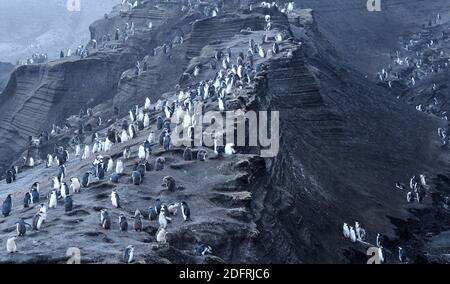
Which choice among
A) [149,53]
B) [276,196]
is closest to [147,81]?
[149,53]

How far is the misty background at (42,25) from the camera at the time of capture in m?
129

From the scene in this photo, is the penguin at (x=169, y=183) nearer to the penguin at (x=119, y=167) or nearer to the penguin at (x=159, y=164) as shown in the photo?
the penguin at (x=159, y=164)

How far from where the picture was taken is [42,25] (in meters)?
140

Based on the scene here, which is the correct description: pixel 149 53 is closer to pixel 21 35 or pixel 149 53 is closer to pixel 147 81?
pixel 147 81

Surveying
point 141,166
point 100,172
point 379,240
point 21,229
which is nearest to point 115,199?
point 141,166

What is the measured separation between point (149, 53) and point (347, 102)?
32194mm

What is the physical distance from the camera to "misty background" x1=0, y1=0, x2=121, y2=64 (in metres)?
129

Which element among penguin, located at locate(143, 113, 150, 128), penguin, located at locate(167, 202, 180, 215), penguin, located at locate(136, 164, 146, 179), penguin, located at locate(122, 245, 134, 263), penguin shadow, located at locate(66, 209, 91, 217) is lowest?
penguin, located at locate(143, 113, 150, 128)

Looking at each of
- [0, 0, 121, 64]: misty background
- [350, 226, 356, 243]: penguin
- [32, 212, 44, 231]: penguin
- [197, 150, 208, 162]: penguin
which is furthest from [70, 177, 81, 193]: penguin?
[0, 0, 121, 64]: misty background

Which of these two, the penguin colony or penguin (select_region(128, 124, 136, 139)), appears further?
penguin (select_region(128, 124, 136, 139))

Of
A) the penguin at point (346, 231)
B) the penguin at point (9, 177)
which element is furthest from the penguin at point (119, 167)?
the penguin at point (9, 177)

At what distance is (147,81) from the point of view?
5941cm

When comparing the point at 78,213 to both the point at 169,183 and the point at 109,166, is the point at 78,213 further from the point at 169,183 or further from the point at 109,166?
the point at 109,166

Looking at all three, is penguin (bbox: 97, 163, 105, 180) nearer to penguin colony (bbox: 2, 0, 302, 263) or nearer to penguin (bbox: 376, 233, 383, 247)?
penguin colony (bbox: 2, 0, 302, 263)
